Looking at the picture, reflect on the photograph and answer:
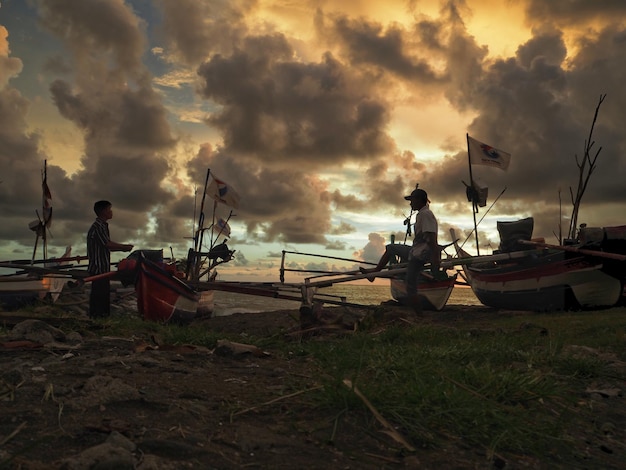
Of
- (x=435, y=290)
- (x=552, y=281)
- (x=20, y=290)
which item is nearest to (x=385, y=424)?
(x=552, y=281)

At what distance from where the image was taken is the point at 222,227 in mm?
32812

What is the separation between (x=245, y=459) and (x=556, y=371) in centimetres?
406

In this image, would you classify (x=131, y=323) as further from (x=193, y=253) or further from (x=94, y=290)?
(x=193, y=253)

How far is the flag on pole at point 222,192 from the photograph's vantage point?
2452 centimetres

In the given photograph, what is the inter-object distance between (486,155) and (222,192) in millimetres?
13106

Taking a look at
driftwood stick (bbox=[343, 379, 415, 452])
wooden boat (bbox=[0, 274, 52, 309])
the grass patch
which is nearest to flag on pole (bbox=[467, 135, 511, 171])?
the grass patch

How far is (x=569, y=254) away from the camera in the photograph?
1520cm

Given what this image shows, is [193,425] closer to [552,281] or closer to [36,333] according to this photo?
[36,333]

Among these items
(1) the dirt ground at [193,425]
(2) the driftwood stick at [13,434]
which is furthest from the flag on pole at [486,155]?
(2) the driftwood stick at [13,434]

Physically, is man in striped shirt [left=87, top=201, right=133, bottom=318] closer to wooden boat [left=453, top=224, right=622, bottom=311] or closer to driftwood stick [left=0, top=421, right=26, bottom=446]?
driftwood stick [left=0, top=421, right=26, bottom=446]

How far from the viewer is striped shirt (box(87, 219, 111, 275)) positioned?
10602mm

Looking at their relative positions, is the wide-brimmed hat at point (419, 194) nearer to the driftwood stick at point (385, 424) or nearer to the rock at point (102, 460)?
the driftwood stick at point (385, 424)

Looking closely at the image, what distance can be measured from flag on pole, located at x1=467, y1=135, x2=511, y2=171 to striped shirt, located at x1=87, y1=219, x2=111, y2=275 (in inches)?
633

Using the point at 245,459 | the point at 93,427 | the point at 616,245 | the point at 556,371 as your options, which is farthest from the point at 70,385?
the point at 616,245
